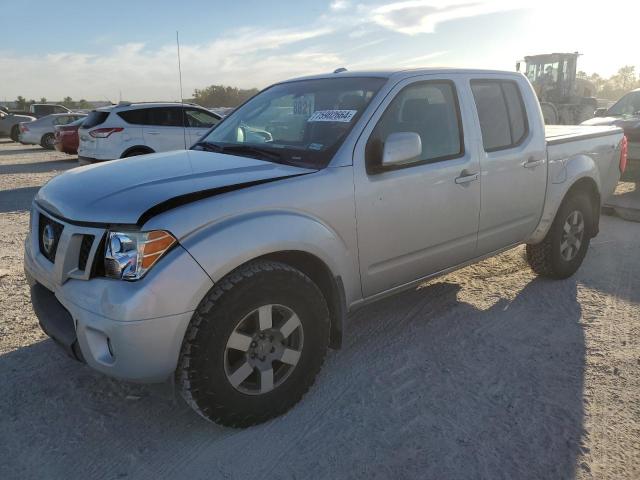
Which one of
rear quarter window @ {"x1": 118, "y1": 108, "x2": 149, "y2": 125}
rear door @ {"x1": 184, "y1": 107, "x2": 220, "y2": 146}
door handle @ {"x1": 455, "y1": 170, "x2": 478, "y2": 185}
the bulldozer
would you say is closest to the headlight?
door handle @ {"x1": 455, "y1": 170, "x2": 478, "y2": 185}

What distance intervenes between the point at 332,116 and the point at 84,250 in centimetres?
162

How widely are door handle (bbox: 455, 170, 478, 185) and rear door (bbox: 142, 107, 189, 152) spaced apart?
25.2ft

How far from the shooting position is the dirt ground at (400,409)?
2.43 meters

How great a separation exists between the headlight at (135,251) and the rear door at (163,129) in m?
8.30

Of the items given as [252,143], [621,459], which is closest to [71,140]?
[252,143]

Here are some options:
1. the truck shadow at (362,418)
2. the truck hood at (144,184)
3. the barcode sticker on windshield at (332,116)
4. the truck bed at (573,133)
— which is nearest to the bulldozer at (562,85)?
the truck bed at (573,133)

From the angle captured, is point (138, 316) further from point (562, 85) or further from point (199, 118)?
point (562, 85)

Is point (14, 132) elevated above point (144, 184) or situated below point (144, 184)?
above

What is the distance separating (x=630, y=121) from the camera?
8656 millimetres

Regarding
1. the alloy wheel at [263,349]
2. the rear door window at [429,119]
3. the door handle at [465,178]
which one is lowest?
the alloy wheel at [263,349]

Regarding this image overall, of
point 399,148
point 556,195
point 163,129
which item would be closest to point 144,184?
point 399,148

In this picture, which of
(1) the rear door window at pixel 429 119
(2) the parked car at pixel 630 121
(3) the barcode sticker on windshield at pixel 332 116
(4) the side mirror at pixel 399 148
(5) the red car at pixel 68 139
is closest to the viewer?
(4) the side mirror at pixel 399 148

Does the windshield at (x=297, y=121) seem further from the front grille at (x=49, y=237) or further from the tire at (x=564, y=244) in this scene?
the tire at (x=564, y=244)

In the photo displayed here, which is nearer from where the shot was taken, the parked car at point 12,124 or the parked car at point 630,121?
the parked car at point 630,121
